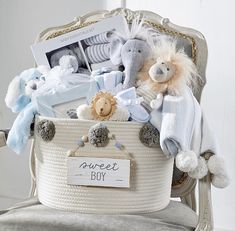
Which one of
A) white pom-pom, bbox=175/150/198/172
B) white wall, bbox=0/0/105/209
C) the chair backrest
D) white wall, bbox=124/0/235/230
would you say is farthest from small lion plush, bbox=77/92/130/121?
white wall, bbox=0/0/105/209

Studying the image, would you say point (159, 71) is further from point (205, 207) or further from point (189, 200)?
point (189, 200)

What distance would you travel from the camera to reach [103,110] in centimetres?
91

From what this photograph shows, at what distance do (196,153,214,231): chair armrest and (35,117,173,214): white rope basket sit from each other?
0.28ft

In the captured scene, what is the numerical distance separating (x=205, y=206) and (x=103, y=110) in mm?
262

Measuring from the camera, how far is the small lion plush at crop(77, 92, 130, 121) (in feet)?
2.98

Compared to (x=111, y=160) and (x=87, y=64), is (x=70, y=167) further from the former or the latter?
(x=87, y=64)

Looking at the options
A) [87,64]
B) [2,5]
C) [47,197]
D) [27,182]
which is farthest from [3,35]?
[47,197]

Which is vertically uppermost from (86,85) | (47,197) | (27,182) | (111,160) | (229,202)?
(86,85)

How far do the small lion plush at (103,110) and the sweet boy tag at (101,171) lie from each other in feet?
0.26

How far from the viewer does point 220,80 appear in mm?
1385

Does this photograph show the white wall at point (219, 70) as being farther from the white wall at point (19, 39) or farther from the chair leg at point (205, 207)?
the chair leg at point (205, 207)

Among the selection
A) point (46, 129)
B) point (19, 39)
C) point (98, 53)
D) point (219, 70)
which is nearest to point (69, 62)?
point (98, 53)

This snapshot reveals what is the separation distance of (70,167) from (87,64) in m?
0.25

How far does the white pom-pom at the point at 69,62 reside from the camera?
3.40 feet
